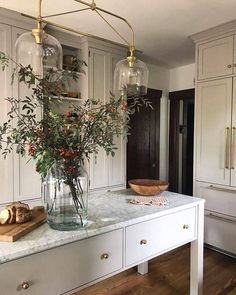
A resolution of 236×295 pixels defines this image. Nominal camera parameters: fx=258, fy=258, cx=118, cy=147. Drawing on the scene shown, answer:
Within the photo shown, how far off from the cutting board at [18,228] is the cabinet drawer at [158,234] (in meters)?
0.49

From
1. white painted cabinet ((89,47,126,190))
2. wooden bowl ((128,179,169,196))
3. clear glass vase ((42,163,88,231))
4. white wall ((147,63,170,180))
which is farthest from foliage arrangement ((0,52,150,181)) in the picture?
white wall ((147,63,170,180))

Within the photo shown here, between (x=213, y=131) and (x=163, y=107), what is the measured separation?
1508mm

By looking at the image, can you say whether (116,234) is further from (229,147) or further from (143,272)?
(229,147)

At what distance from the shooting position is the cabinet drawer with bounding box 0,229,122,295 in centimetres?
107

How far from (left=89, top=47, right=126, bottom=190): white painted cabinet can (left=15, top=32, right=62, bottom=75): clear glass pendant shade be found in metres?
1.72

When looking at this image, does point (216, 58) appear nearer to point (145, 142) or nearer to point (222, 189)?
point (222, 189)

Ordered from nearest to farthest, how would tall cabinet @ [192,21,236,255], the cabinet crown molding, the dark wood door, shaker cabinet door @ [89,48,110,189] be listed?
the cabinet crown molding, tall cabinet @ [192,21,236,255], shaker cabinet door @ [89,48,110,189], the dark wood door

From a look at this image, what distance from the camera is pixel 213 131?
9.84 ft

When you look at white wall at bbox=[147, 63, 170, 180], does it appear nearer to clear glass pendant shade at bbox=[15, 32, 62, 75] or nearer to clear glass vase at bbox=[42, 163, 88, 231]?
clear glass pendant shade at bbox=[15, 32, 62, 75]

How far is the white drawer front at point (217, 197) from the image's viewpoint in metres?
2.84

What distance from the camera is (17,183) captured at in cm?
262

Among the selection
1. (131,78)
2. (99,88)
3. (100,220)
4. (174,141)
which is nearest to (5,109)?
(99,88)

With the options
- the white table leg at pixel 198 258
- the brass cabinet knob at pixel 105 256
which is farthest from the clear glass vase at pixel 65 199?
the white table leg at pixel 198 258

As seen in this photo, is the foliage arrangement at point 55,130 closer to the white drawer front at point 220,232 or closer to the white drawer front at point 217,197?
the white drawer front at point 217,197
